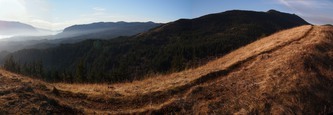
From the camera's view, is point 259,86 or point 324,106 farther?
point 259,86

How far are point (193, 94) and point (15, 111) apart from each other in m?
8.25

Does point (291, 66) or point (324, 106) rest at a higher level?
point (291, 66)

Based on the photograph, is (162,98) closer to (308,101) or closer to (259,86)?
(259,86)

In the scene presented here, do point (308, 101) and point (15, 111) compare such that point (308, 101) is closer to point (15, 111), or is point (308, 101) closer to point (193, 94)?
point (193, 94)

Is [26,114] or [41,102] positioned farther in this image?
[41,102]

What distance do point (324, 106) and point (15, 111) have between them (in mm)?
14045

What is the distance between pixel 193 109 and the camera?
13875mm

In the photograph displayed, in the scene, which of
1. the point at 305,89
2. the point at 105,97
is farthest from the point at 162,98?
the point at 305,89

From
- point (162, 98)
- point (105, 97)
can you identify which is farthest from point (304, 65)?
point (105, 97)

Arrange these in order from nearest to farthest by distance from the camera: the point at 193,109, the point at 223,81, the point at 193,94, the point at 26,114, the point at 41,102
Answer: the point at 26,114, the point at 41,102, the point at 193,109, the point at 193,94, the point at 223,81

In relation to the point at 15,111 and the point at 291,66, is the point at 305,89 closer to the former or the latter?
the point at 291,66

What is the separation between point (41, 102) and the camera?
13.0 metres

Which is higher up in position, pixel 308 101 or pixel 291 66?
pixel 291 66

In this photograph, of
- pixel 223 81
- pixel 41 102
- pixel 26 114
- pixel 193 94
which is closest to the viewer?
pixel 26 114
